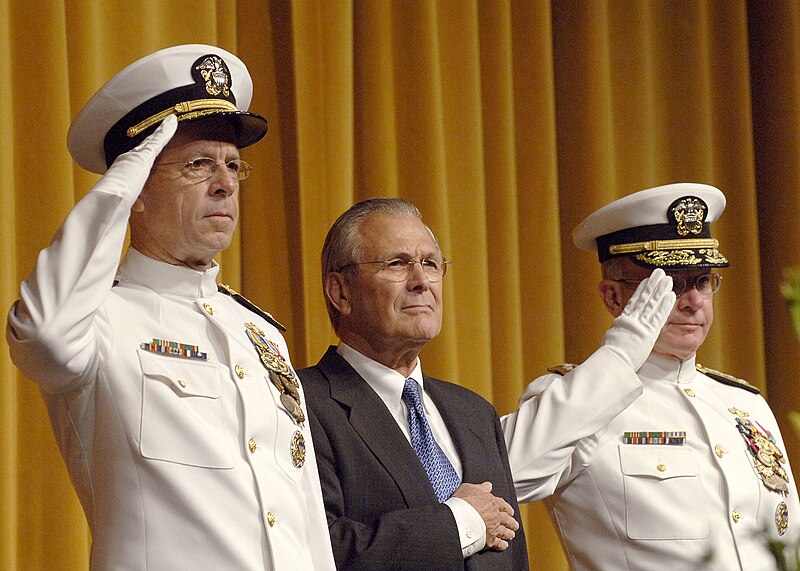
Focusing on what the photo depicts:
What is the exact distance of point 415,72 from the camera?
3959 millimetres

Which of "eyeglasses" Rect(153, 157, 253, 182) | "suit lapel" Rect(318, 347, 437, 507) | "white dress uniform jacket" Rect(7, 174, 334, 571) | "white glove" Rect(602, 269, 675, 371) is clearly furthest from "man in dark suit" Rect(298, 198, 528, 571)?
"eyeglasses" Rect(153, 157, 253, 182)

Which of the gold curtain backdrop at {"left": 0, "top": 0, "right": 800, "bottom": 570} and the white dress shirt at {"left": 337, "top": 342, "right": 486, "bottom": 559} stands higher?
the gold curtain backdrop at {"left": 0, "top": 0, "right": 800, "bottom": 570}

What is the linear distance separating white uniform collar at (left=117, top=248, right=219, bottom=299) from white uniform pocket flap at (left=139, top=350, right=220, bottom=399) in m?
0.14

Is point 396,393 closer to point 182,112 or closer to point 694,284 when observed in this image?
point 182,112

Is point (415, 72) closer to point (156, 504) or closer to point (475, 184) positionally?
point (475, 184)

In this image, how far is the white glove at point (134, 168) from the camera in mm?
1857

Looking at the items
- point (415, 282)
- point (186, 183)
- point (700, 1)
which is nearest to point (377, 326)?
point (415, 282)

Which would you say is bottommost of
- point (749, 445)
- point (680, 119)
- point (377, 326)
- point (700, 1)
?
point (749, 445)

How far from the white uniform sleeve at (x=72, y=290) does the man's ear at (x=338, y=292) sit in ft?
2.59

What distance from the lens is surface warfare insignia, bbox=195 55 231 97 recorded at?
A: 7.22 feet

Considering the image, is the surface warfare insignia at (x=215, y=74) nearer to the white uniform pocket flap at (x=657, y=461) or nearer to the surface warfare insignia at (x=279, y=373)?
the surface warfare insignia at (x=279, y=373)

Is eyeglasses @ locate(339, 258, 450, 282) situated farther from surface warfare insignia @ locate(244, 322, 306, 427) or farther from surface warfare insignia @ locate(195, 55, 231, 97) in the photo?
surface warfare insignia @ locate(195, 55, 231, 97)

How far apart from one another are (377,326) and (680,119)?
7.98ft

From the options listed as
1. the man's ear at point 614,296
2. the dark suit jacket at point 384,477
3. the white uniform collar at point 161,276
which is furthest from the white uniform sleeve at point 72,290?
the man's ear at point 614,296
